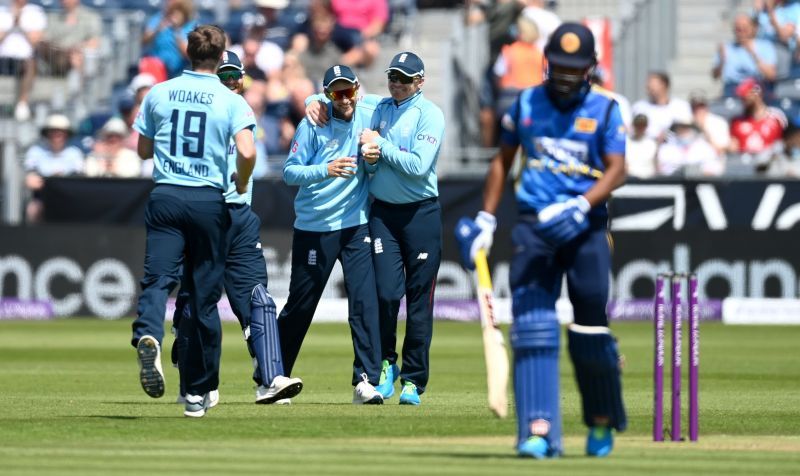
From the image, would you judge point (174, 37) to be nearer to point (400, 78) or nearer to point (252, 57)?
point (252, 57)

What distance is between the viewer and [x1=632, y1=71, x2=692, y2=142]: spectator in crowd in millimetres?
22766

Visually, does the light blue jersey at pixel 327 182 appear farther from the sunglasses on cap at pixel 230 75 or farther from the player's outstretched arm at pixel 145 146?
the player's outstretched arm at pixel 145 146

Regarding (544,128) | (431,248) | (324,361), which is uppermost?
(544,128)

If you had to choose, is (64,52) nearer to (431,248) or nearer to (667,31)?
(667,31)

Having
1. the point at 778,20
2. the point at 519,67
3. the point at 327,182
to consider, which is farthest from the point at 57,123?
the point at 327,182

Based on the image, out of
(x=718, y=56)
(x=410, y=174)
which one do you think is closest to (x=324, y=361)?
(x=410, y=174)

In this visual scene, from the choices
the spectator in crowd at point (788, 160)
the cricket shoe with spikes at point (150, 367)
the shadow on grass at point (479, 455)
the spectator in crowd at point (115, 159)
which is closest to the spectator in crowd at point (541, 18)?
the spectator in crowd at point (788, 160)

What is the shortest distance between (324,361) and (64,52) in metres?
11.6

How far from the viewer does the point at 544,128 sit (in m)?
8.36

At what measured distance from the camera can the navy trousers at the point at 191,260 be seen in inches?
397

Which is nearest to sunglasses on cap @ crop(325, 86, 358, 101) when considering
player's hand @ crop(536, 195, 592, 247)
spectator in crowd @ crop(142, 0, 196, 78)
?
player's hand @ crop(536, 195, 592, 247)

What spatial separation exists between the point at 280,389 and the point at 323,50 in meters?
13.7

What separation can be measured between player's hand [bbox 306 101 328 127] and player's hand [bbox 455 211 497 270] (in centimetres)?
339

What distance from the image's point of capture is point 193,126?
10.1m
